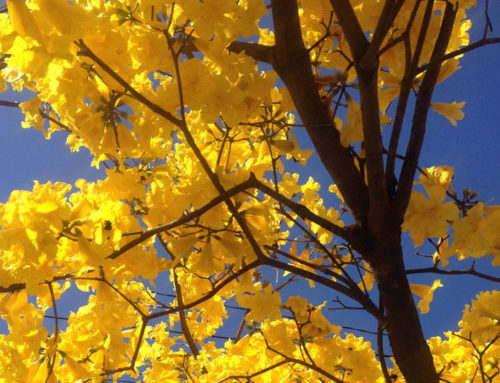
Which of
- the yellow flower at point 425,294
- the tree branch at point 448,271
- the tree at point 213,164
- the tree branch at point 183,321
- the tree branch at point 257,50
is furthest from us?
the tree branch at point 183,321

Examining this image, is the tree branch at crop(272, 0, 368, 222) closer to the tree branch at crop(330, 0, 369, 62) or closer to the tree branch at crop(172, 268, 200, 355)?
the tree branch at crop(330, 0, 369, 62)

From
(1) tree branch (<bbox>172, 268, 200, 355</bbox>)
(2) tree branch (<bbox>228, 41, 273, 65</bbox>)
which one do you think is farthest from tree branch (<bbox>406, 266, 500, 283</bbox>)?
(1) tree branch (<bbox>172, 268, 200, 355</bbox>)

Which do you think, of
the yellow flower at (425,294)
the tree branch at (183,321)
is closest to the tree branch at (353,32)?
the yellow flower at (425,294)

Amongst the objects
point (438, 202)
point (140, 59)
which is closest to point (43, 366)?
point (140, 59)

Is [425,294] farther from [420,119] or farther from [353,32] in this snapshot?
[353,32]

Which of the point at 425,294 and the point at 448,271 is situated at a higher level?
the point at 425,294

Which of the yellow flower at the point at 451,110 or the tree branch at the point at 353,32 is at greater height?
the yellow flower at the point at 451,110

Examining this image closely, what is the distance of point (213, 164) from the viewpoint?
192 centimetres

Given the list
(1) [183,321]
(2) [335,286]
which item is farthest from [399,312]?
(1) [183,321]

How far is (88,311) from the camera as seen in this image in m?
1.96

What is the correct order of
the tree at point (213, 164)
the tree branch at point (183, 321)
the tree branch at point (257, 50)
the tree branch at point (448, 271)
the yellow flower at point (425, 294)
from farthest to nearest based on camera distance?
the tree branch at point (183, 321)
the yellow flower at point (425, 294)
the tree branch at point (257, 50)
the tree branch at point (448, 271)
the tree at point (213, 164)

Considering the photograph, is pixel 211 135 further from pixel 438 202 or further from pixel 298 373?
pixel 298 373

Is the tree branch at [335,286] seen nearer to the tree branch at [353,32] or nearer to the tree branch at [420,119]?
the tree branch at [420,119]

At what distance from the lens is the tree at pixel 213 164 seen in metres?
1.29
